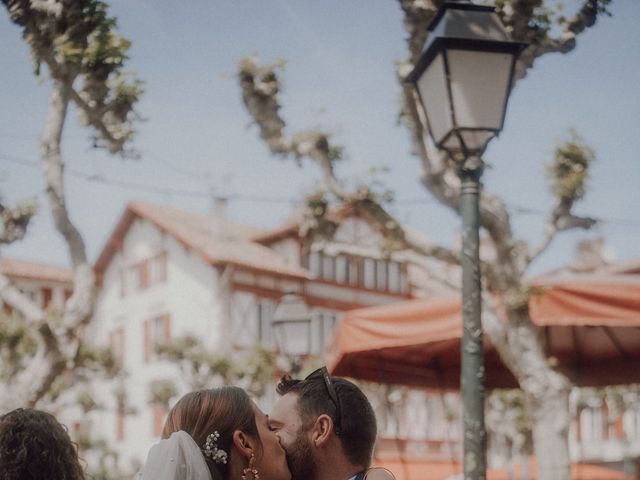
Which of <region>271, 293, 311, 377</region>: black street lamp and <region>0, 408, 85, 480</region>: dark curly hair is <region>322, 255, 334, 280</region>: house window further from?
<region>0, 408, 85, 480</region>: dark curly hair

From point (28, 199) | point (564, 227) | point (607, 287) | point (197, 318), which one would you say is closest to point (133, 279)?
point (197, 318)

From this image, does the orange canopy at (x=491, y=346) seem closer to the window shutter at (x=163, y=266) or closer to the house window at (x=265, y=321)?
the house window at (x=265, y=321)

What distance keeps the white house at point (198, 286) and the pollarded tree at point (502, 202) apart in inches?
926

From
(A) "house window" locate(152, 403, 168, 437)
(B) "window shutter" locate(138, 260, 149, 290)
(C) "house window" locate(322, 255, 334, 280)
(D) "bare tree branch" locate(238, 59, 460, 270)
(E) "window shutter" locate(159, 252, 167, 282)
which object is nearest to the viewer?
(D) "bare tree branch" locate(238, 59, 460, 270)

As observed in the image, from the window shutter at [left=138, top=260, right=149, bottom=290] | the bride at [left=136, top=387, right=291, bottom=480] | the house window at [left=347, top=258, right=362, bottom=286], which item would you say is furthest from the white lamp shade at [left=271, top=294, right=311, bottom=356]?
the house window at [left=347, top=258, right=362, bottom=286]

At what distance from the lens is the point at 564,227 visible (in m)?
11.3

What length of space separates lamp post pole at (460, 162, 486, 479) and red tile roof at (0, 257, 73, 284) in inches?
1638

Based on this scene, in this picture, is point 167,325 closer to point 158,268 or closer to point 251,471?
point 158,268

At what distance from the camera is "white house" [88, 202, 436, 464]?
37312 millimetres

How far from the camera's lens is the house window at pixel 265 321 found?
37.7 m

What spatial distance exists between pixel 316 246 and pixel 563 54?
4.26m

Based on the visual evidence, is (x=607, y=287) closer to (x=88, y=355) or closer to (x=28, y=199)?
(x=28, y=199)

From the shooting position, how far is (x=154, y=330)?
3909cm

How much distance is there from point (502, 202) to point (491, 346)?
1508 millimetres
